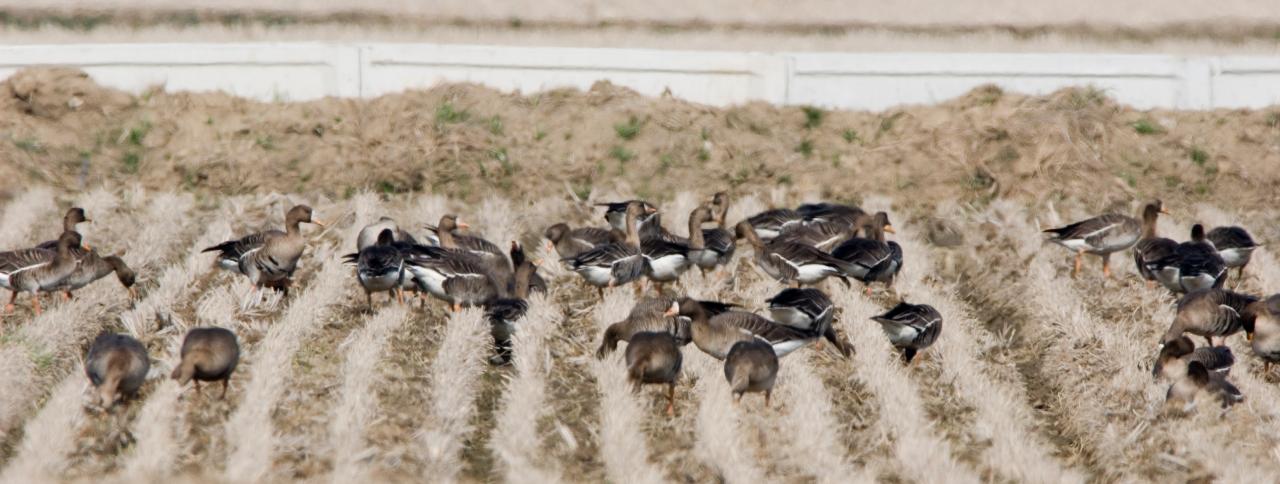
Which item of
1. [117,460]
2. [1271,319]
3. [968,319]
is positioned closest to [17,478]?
[117,460]

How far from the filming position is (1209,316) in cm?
1534

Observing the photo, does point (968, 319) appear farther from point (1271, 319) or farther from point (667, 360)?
point (667, 360)

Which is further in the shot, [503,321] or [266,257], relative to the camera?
[266,257]

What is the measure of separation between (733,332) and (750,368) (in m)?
1.43

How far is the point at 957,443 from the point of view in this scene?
1308 cm

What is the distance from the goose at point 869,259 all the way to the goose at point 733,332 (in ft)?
8.92

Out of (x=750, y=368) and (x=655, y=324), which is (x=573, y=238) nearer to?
(x=655, y=324)

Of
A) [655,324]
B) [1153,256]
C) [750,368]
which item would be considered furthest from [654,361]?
[1153,256]

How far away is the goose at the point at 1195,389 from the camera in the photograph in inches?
526

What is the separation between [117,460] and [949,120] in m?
15.8

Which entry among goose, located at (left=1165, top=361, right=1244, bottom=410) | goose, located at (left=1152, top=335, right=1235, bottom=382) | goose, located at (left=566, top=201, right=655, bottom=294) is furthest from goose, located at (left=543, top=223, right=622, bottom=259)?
goose, located at (left=1165, top=361, right=1244, bottom=410)

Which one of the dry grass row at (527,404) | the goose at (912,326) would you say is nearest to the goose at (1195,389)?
the goose at (912,326)

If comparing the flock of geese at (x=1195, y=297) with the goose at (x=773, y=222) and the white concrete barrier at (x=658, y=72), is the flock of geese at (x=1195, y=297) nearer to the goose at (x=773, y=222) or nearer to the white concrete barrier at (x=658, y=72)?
the goose at (x=773, y=222)

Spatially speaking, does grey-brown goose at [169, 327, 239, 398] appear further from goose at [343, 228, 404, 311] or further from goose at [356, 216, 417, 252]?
goose at [356, 216, 417, 252]
